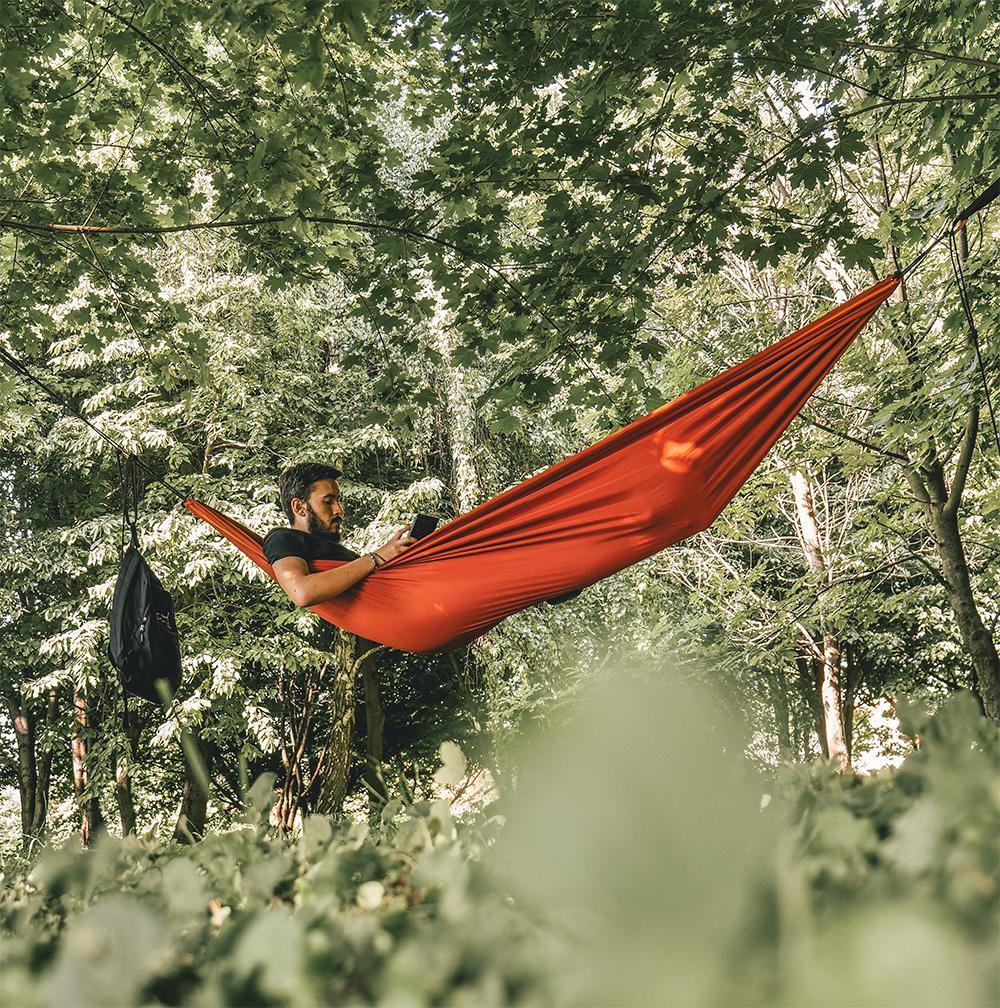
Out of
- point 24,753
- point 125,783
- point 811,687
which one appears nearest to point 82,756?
point 125,783

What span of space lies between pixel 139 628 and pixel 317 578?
33.1 inches

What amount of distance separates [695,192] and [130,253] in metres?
2.15

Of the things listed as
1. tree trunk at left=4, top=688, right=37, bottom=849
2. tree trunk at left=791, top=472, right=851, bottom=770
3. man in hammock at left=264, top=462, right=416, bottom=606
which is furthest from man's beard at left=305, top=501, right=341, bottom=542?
tree trunk at left=4, top=688, right=37, bottom=849

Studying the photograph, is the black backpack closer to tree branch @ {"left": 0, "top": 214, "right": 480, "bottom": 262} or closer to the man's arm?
the man's arm

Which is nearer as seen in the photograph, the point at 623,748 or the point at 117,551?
the point at 623,748

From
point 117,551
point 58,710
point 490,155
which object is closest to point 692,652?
point 117,551

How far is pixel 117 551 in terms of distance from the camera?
744 centimetres

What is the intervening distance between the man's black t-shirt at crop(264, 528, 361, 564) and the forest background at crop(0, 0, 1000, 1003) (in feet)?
2.33

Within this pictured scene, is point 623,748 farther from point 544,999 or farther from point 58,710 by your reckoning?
point 58,710

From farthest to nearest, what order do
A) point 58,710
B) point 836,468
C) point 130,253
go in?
point 58,710
point 836,468
point 130,253

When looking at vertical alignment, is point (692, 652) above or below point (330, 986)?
above

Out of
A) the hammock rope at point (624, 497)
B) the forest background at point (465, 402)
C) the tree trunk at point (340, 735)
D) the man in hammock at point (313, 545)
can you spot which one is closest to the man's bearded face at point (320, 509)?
the man in hammock at point (313, 545)

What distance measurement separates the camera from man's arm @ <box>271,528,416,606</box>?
2.22 meters

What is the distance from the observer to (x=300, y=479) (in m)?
2.57
